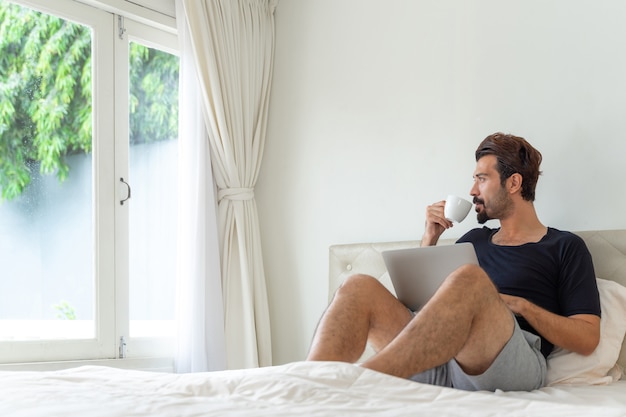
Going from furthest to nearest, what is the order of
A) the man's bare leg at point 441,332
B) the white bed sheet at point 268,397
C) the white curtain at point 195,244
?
the white curtain at point 195,244 → the man's bare leg at point 441,332 → the white bed sheet at point 268,397

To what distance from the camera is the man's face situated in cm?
267

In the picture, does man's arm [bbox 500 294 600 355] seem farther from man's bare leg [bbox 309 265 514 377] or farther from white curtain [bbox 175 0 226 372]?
white curtain [bbox 175 0 226 372]

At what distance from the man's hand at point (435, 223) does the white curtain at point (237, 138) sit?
108 centimetres

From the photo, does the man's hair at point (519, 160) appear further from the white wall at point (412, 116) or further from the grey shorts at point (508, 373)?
the grey shorts at point (508, 373)

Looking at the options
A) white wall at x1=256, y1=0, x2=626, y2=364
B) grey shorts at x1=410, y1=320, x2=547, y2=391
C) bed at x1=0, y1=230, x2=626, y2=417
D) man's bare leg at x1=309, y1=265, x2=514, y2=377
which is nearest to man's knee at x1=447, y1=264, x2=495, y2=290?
man's bare leg at x1=309, y1=265, x2=514, y2=377

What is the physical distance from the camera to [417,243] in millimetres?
3006

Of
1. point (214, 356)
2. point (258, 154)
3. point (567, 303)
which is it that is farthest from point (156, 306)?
point (567, 303)

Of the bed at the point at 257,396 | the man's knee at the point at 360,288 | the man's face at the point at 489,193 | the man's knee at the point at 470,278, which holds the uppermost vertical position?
the man's face at the point at 489,193

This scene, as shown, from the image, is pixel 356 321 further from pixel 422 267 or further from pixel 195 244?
pixel 195 244

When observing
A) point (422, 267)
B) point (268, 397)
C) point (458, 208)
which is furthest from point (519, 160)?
point (268, 397)

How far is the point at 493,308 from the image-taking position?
2043 mm

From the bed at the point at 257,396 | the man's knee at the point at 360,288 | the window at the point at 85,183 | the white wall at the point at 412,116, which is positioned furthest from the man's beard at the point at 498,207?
the window at the point at 85,183

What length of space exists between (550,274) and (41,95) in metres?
2.01

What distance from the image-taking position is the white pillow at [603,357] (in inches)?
90.2
